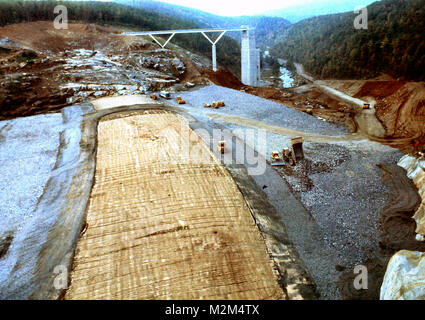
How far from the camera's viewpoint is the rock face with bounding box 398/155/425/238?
481 inches

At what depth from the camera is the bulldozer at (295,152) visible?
56.7 ft

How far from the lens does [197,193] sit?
531 inches

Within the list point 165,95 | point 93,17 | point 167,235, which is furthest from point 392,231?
point 93,17

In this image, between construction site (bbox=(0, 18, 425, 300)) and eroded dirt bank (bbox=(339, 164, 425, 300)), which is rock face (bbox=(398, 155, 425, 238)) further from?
eroded dirt bank (bbox=(339, 164, 425, 300))

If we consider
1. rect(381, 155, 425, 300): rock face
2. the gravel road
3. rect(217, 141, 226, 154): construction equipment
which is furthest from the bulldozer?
rect(381, 155, 425, 300): rock face

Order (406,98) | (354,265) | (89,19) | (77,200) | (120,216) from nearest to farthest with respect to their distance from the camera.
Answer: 1. (354,265)
2. (120,216)
3. (77,200)
4. (406,98)
5. (89,19)

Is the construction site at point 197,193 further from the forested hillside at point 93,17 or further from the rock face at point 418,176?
the forested hillside at point 93,17

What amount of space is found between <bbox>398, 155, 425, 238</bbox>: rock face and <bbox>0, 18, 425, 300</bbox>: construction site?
3.1 inches

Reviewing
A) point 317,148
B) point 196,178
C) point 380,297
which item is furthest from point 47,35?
point 380,297

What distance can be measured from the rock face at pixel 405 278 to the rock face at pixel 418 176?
11.3 ft

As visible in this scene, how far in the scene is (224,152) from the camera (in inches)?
696

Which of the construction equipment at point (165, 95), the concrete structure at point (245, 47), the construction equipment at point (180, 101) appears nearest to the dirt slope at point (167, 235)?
the construction equipment at point (180, 101)

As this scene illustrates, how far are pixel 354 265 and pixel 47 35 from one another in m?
38.5
